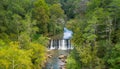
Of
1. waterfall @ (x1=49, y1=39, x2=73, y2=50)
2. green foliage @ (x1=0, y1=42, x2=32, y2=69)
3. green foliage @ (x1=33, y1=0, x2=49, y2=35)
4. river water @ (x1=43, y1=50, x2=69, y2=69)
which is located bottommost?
river water @ (x1=43, y1=50, x2=69, y2=69)

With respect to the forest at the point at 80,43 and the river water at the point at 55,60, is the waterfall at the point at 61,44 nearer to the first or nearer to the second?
the river water at the point at 55,60

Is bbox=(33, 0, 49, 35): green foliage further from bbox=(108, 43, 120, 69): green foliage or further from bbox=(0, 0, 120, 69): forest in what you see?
bbox=(108, 43, 120, 69): green foliage

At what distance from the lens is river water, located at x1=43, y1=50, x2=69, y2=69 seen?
41.0 metres

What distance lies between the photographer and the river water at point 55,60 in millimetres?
41034

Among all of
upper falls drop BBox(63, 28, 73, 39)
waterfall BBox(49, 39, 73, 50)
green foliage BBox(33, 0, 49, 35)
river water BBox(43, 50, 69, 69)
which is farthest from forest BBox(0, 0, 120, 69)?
upper falls drop BBox(63, 28, 73, 39)

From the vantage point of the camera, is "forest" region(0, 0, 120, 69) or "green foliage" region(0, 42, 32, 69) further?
"forest" region(0, 0, 120, 69)

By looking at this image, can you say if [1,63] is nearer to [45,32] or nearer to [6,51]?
[6,51]

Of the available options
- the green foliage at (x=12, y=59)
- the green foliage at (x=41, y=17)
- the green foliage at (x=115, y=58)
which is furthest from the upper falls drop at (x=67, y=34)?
the green foliage at (x=12, y=59)

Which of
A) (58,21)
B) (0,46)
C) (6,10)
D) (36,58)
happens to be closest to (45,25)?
(58,21)

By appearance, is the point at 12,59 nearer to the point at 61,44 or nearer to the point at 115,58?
the point at 115,58

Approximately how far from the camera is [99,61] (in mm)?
32594

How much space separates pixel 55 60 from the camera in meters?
44.3

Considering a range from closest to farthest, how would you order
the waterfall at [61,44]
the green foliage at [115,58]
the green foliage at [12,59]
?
1. the green foliage at [12,59]
2. the green foliage at [115,58]
3. the waterfall at [61,44]

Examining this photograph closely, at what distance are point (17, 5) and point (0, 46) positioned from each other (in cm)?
1755
